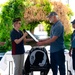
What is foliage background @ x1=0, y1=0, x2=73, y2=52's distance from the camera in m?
5.88

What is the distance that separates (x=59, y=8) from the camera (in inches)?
245

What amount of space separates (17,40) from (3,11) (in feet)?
9.76

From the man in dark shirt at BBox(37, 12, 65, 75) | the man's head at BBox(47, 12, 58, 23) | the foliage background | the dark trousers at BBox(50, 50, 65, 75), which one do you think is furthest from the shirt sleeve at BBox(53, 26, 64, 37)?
the foliage background

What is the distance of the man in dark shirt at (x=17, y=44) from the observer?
343cm

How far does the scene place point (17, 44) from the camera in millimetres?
3490

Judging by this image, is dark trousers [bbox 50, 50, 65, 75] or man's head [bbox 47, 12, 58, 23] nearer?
man's head [bbox 47, 12, 58, 23]

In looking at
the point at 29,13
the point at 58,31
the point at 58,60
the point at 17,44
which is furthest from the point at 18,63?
the point at 29,13

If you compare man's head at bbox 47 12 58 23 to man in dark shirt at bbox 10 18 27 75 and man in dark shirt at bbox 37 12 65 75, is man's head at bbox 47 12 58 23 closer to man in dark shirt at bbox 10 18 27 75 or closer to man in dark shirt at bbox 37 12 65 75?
man in dark shirt at bbox 37 12 65 75

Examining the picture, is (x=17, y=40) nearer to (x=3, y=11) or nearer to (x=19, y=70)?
(x=19, y=70)

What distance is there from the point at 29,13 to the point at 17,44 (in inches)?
102

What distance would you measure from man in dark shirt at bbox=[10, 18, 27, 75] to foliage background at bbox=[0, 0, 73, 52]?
2314mm

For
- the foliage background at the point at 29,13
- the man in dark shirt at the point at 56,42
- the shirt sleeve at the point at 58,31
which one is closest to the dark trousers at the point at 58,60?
the man in dark shirt at the point at 56,42

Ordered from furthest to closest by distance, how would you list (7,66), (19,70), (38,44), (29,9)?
1. (29,9)
2. (7,66)
3. (19,70)
4. (38,44)

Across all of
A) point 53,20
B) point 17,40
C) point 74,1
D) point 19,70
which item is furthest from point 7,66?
point 74,1
